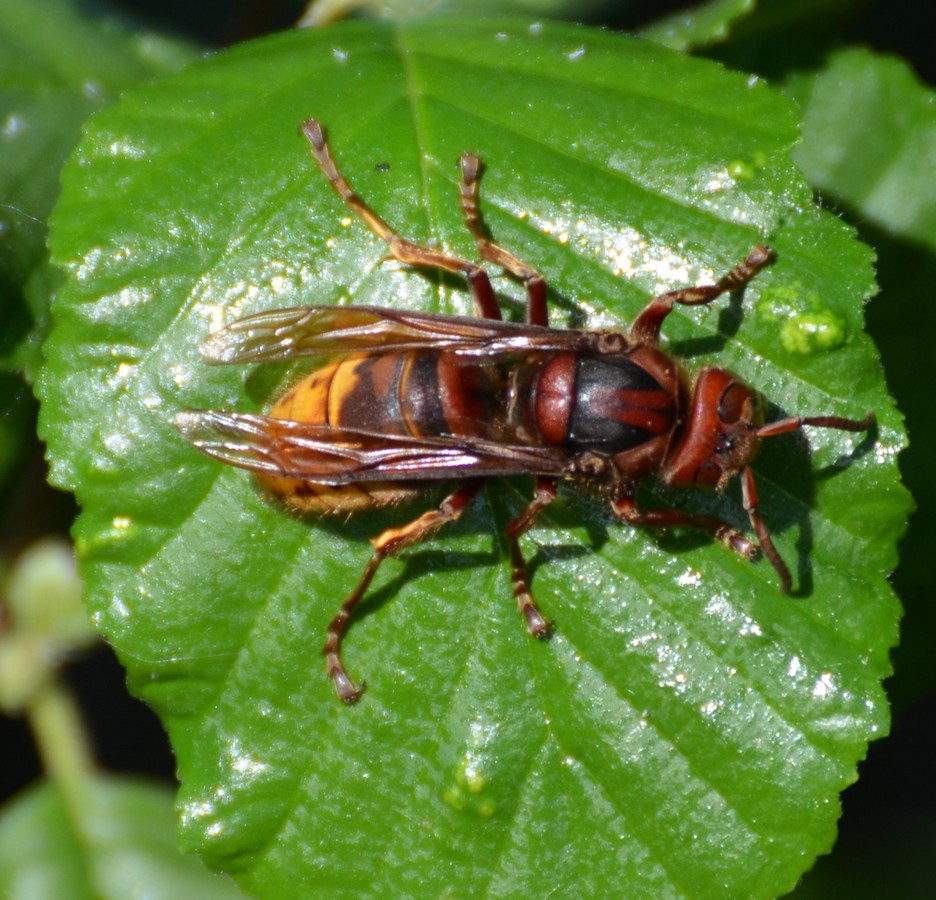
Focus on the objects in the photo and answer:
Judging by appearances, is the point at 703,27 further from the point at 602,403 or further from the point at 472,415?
the point at 472,415

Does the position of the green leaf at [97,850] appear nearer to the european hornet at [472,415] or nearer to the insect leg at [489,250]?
the european hornet at [472,415]

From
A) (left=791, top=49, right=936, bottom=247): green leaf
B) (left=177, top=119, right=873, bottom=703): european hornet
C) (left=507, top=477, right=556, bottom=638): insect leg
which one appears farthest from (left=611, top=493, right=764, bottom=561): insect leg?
(left=791, top=49, right=936, bottom=247): green leaf

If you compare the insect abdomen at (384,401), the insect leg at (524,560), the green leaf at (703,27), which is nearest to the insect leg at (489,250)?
the insect abdomen at (384,401)

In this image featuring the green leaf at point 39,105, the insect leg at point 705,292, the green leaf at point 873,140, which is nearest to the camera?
the insect leg at point 705,292

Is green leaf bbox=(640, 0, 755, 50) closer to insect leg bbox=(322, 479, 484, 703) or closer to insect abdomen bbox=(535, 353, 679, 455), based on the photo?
insect abdomen bbox=(535, 353, 679, 455)

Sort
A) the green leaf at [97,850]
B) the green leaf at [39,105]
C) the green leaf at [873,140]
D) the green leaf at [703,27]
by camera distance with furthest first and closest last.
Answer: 1. the green leaf at [97,850]
2. the green leaf at [873,140]
3. the green leaf at [703,27]
4. the green leaf at [39,105]

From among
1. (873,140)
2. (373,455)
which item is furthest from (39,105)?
(873,140)

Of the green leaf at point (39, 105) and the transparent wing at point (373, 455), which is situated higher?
the green leaf at point (39, 105)

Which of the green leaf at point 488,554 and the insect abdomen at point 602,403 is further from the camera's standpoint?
the insect abdomen at point 602,403

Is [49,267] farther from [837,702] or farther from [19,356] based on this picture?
[837,702]

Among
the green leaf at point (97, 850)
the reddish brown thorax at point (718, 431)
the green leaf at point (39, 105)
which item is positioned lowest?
the green leaf at point (97, 850)
